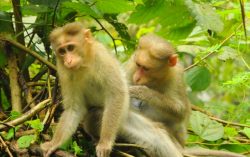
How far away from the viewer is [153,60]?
470cm

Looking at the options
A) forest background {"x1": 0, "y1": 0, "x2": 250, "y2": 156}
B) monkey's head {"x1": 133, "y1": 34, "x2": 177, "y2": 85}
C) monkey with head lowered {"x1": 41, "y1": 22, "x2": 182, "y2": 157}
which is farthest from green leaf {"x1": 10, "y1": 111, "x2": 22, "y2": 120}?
monkey's head {"x1": 133, "y1": 34, "x2": 177, "y2": 85}

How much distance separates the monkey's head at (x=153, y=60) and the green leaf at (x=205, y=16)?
50cm

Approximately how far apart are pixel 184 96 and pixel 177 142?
466 mm

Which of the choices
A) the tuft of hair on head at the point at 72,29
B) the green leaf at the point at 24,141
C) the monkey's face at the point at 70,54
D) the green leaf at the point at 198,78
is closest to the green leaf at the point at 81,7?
the tuft of hair on head at the point at 72,29

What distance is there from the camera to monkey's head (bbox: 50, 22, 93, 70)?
3.94 metres

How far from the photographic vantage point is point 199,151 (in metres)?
4.38

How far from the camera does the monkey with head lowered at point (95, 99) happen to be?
3.96 meters

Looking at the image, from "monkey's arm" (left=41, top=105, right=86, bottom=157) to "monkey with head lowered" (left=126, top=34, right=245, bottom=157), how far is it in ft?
2.04

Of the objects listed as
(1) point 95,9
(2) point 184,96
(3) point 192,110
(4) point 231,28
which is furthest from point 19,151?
(4) point 231,28

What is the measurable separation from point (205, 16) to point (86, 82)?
113 cm

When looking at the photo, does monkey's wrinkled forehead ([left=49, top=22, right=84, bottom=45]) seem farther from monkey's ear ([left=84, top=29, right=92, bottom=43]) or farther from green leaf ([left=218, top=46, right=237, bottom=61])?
green leaf ([left=218, top=46, right=237, bottom=61])

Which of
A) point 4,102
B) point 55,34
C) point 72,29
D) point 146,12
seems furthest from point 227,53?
point 4,102

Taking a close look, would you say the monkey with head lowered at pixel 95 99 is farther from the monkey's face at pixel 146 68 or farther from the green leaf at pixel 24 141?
the monkey's face at pixel 146 68

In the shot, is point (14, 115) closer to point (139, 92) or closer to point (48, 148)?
point (48, 148)
